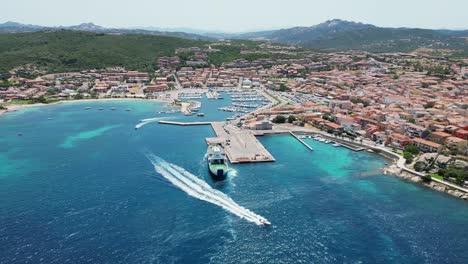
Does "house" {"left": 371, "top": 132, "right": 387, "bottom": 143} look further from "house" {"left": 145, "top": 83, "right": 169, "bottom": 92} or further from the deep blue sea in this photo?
"house" {"left": 145, "top": 83, "right": 169, "bottom": 92}

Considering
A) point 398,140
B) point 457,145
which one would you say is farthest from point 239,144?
point 457,145

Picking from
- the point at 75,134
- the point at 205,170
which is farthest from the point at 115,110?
the point at 205,170

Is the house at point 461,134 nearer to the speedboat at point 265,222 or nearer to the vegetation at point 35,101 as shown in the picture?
the speedboat at point 265,222

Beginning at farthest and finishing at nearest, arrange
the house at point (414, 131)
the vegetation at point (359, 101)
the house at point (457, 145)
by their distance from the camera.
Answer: the vegetation at point (359, 101) → the house at point (414, 131) → the house at point (457, 145)

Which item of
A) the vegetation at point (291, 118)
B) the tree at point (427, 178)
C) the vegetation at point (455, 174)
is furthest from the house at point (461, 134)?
the vegetation at point (291, 118)

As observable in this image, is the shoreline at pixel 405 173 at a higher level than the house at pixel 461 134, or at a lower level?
lower

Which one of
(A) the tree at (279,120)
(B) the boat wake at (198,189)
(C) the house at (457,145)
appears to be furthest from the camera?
(A) the tree at (279,120)

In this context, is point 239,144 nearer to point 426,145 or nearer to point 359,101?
point 426,145

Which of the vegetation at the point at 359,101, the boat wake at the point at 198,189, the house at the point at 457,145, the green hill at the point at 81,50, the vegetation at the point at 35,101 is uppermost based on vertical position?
the green hill at the point at 81,50
